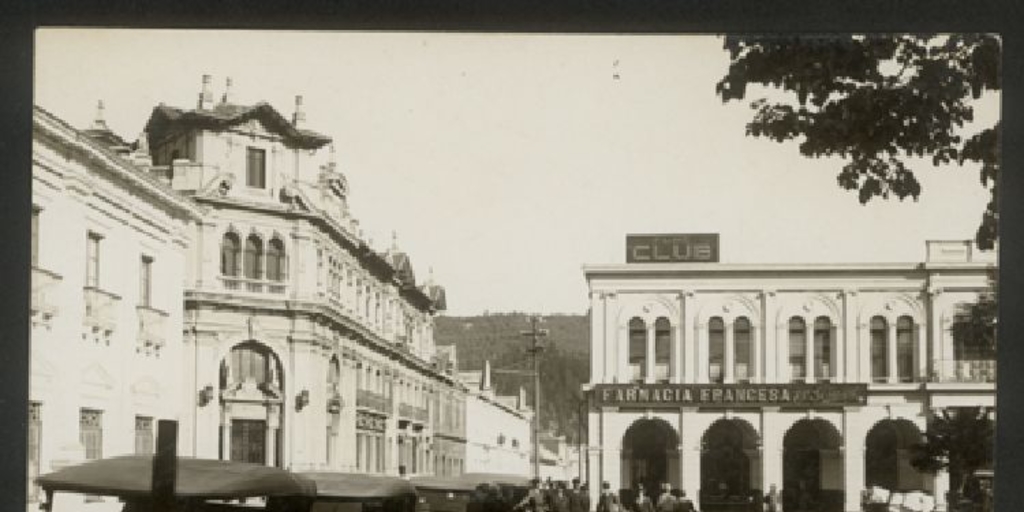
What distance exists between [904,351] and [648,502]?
3.74 ft

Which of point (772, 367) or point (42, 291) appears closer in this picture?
point (42, 291)

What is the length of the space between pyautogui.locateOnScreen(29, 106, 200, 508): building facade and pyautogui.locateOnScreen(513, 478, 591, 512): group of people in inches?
54.8

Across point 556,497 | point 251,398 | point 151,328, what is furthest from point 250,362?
point 556,497

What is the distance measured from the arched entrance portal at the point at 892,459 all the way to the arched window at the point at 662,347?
82 centimetres

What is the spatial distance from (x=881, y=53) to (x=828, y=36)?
0.23 m

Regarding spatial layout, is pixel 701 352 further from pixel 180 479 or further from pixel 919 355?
pixel 180 479

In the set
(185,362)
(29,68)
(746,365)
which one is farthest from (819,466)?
(29,68)

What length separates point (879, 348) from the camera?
31.4 ft

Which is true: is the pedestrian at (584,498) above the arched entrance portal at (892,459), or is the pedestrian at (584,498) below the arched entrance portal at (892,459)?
below

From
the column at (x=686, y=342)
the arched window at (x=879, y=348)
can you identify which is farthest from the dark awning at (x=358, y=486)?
the arched window at (x=879, y=348)

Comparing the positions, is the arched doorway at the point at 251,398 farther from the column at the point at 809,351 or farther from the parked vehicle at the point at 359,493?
the column at the point at 809,351

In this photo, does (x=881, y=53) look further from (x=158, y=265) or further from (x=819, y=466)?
(x=158, y=265)

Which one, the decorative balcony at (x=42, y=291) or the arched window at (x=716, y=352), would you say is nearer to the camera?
the decorative balcony at (x=42, y=291)

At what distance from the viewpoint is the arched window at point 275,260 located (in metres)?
9.46
